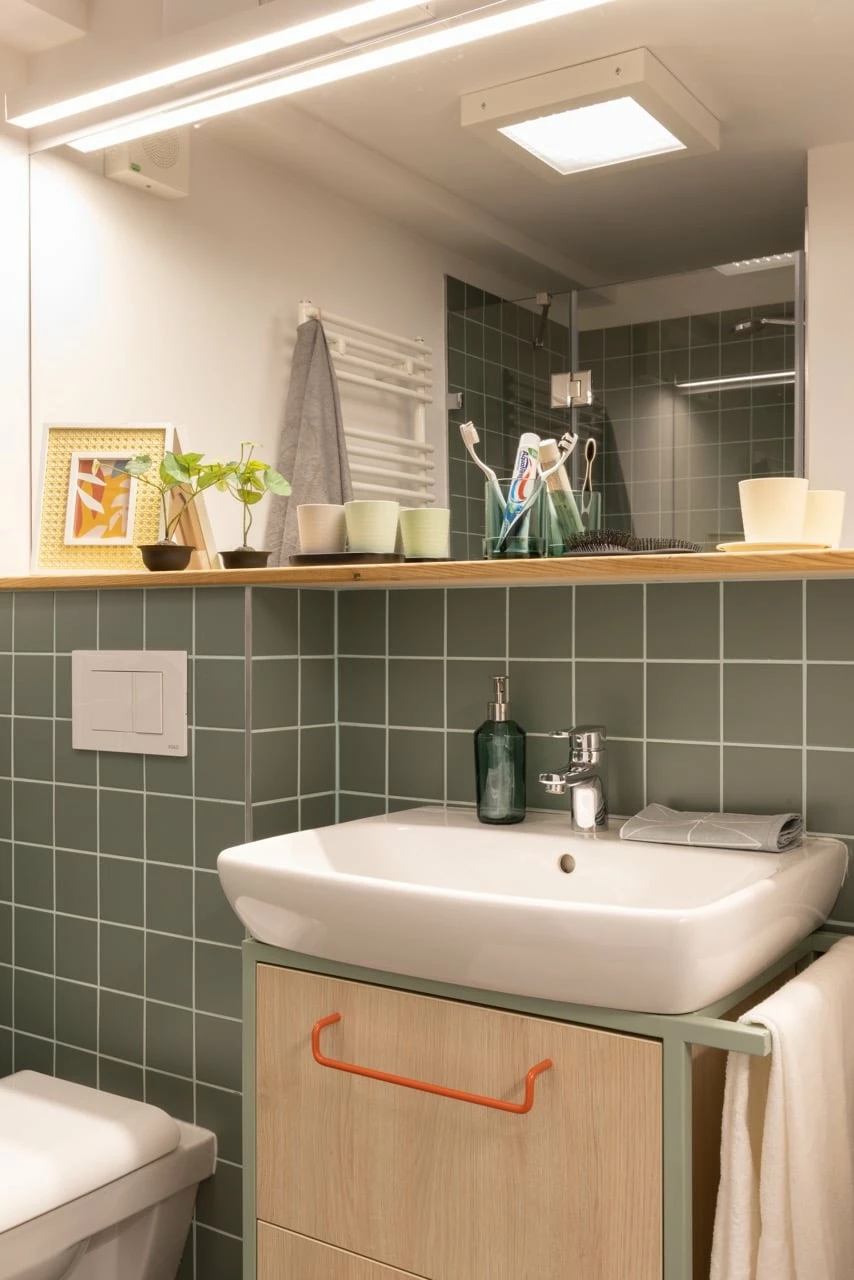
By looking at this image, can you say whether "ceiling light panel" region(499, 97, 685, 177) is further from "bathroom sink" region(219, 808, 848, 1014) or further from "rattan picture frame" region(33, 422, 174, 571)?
"bathroom sink" region(219, 808, 848, 1014)

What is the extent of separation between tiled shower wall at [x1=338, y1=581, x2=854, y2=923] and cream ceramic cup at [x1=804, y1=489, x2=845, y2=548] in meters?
0.10

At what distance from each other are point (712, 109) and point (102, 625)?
114cm

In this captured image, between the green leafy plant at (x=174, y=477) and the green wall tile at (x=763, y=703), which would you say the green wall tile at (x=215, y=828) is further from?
the green wall tile at (x=763, y=703)

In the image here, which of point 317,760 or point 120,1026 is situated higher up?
point 317,760

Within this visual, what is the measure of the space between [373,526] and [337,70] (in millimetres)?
712

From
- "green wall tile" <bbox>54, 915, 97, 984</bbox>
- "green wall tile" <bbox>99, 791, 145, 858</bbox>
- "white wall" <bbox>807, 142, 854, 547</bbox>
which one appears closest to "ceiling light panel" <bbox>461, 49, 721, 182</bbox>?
"white wall" <bbox>807, 142, 854, 547</bbox>

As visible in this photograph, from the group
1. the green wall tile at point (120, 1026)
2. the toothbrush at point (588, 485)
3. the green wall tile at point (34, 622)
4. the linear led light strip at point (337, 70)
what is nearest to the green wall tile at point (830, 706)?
the toothbrush at point (588, 485)

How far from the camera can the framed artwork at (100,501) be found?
6.42 ft

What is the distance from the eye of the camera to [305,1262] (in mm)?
1361

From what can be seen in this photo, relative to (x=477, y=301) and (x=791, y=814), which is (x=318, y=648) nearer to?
(x=477, y=301)

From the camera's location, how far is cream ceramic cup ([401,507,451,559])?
65.5 inches

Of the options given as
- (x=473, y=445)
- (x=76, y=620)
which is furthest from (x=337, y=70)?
(x=76, y=620)

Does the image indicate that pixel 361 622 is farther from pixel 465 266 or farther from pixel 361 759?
pixel 465 266

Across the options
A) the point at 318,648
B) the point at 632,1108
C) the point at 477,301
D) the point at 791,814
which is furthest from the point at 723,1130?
the point at 477,301
